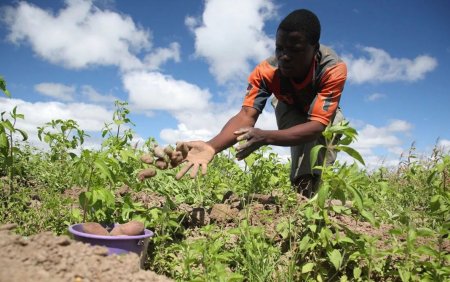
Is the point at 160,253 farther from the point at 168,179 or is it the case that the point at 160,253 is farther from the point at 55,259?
the point at 168,179

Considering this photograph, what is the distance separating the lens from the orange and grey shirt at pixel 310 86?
11.1ft

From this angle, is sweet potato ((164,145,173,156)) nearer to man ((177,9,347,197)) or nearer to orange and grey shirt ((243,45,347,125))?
man ((177,9,347,197))

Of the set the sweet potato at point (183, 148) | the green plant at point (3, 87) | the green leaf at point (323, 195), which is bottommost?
the green leaf at point (323, 195)

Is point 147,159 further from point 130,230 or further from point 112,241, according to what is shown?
point 112,241

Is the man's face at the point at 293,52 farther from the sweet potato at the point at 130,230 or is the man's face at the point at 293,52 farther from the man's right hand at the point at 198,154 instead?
the sweet potato at the point at 130,230

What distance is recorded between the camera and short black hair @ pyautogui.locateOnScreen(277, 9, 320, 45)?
3.19 metres

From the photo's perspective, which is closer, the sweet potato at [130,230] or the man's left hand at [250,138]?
the sweet potato at [130,230]

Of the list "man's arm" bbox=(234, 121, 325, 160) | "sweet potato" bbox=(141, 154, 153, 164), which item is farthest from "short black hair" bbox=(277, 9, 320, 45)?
"sweet potato" bbox=(141, 154, 153, 164)

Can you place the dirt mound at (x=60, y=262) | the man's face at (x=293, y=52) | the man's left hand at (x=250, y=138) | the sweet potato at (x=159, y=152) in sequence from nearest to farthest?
1. the dirt mound at (x=60, y=262)
2. the sweet potato at (x=159, y=152)
3. the man's left hand at (x=250, y=138)
4. the man's face at (x=293, y=52)

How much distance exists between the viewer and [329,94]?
3.42m

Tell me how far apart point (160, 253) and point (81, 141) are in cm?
198

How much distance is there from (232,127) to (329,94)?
89 centimetres

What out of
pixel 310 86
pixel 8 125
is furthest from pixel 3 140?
pixel 310 86

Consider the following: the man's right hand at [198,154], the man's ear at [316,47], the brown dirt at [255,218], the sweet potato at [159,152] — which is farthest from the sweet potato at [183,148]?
the man's ear at [316,47]
